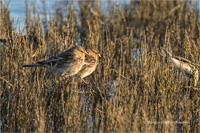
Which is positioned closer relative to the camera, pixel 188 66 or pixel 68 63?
pixel 68 63

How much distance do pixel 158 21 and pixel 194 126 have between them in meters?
5.93

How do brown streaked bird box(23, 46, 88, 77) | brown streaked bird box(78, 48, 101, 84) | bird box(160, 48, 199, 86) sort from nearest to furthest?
brown streaked bird box(23, 46, 88, 77) < brown streaked bird box(78, 48, 101, 84) < bird box(160, 48, 199, 86)

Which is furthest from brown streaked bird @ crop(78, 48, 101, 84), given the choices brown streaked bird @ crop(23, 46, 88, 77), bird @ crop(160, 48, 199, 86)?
bird @ crop(160, 48, 199, 86)

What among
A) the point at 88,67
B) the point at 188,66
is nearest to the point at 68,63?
the point at 88,67

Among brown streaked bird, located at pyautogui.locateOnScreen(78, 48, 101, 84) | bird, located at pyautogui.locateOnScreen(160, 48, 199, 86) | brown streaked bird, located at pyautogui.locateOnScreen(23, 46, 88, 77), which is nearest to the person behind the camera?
brown streaked bird, located at pyautogui.locateOnScreen(23, 46, 88, 77)

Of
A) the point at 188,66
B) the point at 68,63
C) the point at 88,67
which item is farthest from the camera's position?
the point at 188,66

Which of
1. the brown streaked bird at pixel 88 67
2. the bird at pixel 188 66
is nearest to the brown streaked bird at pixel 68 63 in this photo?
the brown streaked bird at pixel 88 67

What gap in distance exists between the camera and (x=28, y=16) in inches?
337

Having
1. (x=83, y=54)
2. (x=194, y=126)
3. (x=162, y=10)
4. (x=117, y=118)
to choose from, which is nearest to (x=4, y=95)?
(x=83, y=54)

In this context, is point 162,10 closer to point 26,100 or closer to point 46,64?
point 46,64

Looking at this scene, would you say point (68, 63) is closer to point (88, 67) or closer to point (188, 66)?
point (88, 67)

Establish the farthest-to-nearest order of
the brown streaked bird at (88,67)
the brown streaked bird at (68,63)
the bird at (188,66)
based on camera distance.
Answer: the bird at (188,66), the brown streaked bird at (88,67), the brown streaked bird at (68,63)

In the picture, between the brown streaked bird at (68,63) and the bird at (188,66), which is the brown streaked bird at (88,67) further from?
the bird at (188,66)

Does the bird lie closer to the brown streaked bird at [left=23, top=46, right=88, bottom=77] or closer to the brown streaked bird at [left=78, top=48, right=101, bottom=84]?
the brown streaked bird at [left=78, top=48, right=101, bottom=84]
